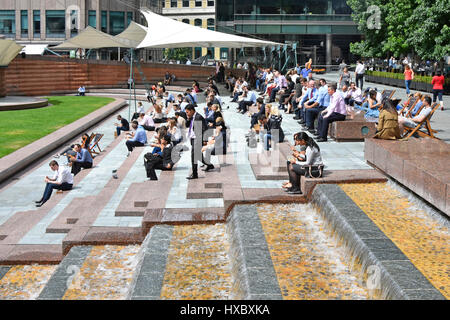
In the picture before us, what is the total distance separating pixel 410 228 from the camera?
8.51 meters

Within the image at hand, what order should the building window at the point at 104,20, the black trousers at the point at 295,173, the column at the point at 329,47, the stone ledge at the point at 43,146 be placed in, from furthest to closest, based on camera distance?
the building window at the point at 104,20 → the column at the point at 329,47 → the stone ledge at the point at 43,146 → the black trousers at the point at 295,173

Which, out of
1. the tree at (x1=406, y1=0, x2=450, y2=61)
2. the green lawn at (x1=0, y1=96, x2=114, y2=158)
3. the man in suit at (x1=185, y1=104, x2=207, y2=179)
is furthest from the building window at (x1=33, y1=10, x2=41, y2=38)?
the man in suit at (x1=185, y1=104, x2=207, y2=179)

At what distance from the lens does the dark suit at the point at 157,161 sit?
13344 mm

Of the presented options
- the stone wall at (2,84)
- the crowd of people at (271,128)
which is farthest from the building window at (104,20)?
the crowd of people at (271,128)

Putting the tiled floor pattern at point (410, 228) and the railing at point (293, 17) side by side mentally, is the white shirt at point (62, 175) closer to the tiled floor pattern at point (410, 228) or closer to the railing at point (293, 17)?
the tiled floor pattern at point (410, 228)

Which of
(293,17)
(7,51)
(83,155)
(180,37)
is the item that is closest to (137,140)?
(83,155)

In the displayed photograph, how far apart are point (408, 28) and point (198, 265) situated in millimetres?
29651

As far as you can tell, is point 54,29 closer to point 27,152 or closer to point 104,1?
point 104,1

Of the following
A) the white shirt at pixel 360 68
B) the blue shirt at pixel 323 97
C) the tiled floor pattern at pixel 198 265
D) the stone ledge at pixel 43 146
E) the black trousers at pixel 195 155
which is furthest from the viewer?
the white shirt at pixel 360 68

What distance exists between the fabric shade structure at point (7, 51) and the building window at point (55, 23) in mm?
34707

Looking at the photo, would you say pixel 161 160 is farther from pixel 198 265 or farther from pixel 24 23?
pixel 24 23

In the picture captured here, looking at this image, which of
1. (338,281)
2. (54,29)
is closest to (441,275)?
(338,281)

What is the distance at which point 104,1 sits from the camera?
68.7m

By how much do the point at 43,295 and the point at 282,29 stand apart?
182 ft
